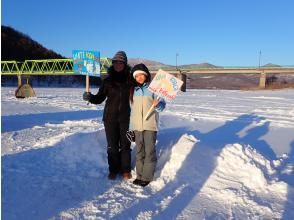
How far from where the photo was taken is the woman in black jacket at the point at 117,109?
186 inches

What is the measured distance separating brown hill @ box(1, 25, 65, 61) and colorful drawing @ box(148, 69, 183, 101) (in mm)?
62531

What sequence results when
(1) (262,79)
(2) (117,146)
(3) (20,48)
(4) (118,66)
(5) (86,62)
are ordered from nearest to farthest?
(4) (118,66) < (2) (117,146) < (5) (86,62) < (1) (262,79) < (3) (20,48)

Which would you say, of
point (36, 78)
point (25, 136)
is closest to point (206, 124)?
point (25, 136)

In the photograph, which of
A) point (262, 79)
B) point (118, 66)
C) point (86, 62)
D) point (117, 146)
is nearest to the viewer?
point (118, 66)

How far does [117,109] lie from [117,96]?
0.17 metres

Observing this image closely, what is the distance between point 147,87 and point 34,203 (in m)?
1.92

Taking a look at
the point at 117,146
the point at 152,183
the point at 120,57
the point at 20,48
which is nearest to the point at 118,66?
the point at 120,57

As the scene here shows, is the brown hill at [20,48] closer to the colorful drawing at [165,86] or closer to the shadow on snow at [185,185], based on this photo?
the shadow on snow at [185,185]

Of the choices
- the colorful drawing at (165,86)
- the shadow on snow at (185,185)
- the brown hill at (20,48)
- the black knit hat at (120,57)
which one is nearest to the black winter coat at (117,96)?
the black knit hat at (120,57)

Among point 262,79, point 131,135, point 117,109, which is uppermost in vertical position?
point 262,79

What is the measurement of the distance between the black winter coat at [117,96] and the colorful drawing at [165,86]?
0.42m

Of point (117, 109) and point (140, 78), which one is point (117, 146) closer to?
point (117, 109)

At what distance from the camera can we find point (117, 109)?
15.6 feet

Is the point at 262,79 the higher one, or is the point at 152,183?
the point at 262,79
